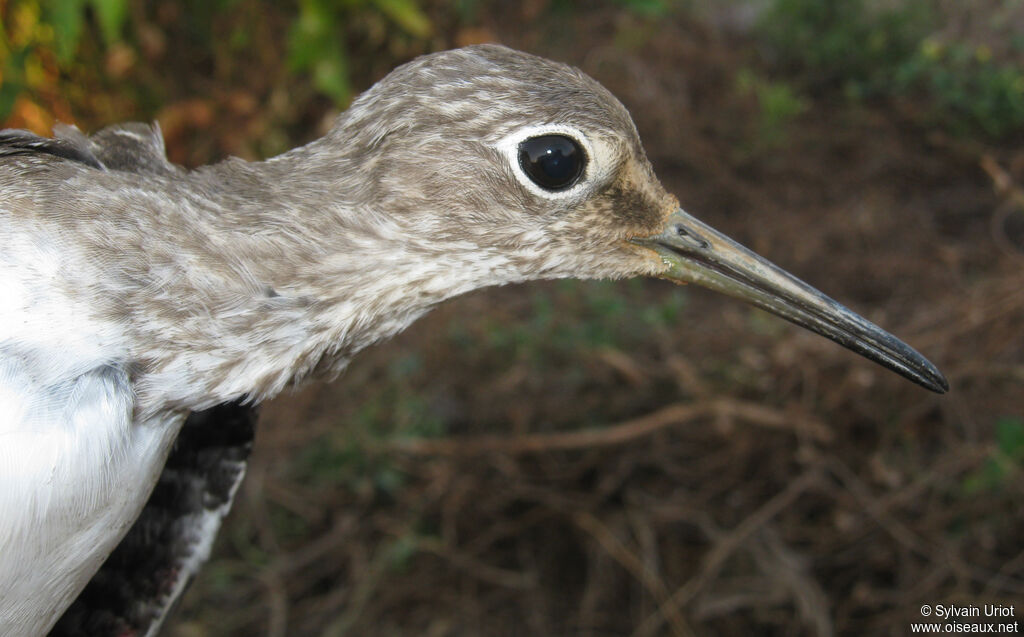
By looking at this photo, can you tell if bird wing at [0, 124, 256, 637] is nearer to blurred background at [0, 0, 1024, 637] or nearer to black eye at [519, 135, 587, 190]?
black eye at [519, 135, 587, 190]

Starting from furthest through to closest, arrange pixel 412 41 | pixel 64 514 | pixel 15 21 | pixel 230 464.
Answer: pixel 412 41, pixel 15 21, pixel 230 464, pixel 64 514

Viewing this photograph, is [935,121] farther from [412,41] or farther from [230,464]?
[230,464]

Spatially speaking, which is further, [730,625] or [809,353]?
[809,353]

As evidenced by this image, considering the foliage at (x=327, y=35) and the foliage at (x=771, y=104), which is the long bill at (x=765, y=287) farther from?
the foliage at (x=771, y=104)

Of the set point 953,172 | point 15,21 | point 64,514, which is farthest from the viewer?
point 953,172

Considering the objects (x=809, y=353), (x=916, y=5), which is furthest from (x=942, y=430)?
(x=916, y=5)

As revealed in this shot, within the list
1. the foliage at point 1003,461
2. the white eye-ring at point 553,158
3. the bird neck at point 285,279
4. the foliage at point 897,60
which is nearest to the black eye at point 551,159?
the white eye-ring at point 553,158

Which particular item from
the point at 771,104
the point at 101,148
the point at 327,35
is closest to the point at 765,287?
the point at 101,148
